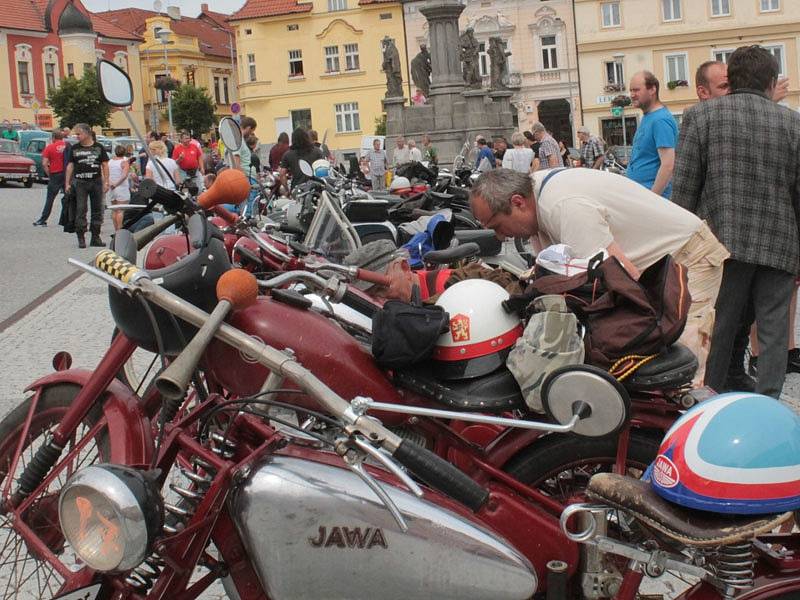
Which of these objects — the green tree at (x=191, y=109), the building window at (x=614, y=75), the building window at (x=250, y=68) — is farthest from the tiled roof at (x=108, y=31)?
the building window at (x=614, y=75)

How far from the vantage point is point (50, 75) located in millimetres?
74812

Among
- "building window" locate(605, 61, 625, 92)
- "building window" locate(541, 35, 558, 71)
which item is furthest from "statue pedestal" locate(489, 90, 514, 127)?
"building window" locate(541, 35, 558, 71)

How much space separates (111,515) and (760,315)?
374cm

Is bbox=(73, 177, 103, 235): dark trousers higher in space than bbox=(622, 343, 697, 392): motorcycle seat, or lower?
higher

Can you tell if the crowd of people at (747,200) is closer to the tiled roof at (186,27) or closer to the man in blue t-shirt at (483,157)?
the man in blue t-shirt at (483,157)

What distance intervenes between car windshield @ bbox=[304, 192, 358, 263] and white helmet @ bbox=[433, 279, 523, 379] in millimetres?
1751

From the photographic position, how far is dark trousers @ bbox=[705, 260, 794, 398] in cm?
554

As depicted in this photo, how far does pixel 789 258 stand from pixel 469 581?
3.14 meters

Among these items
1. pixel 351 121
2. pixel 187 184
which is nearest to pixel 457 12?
pixel 187 184

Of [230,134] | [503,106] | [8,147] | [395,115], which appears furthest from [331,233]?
[8,147]

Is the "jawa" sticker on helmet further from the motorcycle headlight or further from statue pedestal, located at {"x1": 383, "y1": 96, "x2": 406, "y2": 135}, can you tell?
statue pedestal, located at {"x1": 383, "y1": 96, "x2": 406, "y2": 135}

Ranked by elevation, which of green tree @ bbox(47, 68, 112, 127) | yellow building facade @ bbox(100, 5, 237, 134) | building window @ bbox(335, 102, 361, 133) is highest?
yellow building facade @ bbox(100, 5, 237, 134)

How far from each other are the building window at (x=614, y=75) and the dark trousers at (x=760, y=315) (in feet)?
198

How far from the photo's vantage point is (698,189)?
5.63 meters
